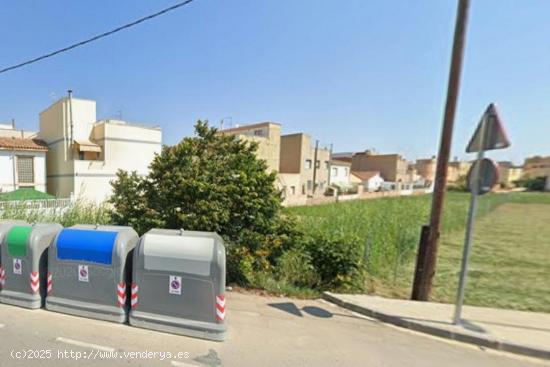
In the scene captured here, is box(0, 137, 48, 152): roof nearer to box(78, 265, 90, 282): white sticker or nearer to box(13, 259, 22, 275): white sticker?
box(13, 259, 22, 275): white sticker

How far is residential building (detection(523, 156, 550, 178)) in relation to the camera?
3623cm

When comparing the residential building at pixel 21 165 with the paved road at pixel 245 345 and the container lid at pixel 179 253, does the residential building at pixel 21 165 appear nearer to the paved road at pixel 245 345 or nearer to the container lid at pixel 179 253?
the paved road at pixel 245 345

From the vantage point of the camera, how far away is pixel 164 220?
6.22 m

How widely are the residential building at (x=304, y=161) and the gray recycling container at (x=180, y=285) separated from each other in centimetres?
3132

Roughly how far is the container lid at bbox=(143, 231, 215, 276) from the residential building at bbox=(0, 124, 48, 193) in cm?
2087

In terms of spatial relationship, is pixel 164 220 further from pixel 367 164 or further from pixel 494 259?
pixel 367 164

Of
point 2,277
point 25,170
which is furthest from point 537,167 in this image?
point 25,170

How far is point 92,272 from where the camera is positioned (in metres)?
4.05

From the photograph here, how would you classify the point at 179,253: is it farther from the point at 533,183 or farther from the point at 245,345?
the point at 533,183

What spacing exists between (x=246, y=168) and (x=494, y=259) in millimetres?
9327

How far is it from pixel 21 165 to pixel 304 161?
2710 centimetres

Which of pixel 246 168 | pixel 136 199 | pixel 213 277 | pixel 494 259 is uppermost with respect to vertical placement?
pixel 246 168

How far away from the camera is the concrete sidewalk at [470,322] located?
11.9 feet

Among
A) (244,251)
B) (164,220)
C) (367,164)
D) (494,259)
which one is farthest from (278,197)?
(367,164)
